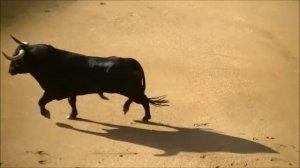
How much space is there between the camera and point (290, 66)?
11.5 metres

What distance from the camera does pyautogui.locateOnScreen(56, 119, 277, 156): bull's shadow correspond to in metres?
8.00

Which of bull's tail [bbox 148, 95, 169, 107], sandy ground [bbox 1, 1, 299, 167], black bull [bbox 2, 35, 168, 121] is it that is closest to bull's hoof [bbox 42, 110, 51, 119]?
black bull [bbox 2, 35, 168, 121]

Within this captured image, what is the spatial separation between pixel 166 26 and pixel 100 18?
1.55m

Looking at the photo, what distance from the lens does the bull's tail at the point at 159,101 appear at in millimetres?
8945

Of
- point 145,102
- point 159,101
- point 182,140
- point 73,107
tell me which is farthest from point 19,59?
point 182,140

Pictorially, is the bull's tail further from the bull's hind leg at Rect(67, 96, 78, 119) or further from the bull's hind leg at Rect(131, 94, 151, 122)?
the bull's hind leg at Rect(67, 96, 78, 119)

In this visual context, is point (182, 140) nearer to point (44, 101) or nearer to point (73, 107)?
point (73, 107)

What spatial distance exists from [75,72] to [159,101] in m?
1.58

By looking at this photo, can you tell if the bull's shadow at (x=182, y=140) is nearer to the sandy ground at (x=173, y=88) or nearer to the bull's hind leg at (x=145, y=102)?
the sandy ground at (x=173, y=88)

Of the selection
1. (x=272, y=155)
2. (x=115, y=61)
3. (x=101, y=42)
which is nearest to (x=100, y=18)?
(x=101, y=42)

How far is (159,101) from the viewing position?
9.03 metres

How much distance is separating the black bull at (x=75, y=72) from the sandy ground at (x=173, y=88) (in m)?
0.59

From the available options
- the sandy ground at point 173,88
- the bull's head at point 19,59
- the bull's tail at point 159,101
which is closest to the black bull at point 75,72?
the bull's head at point 19,59

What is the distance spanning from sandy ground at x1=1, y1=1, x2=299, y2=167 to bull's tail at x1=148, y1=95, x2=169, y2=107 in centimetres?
14
